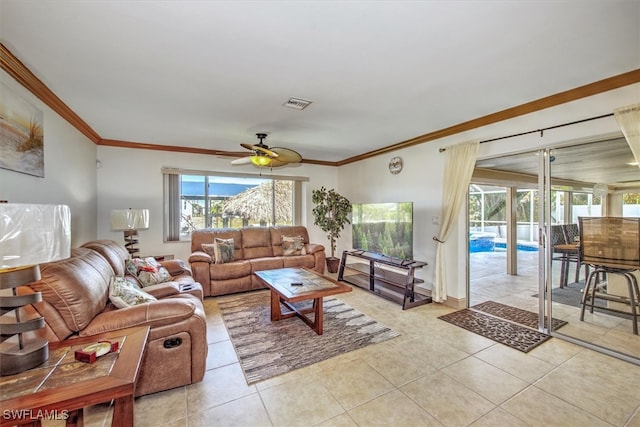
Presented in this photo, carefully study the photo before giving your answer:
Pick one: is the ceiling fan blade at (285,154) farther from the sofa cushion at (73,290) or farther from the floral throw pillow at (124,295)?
the sofa cushion at (73,290)

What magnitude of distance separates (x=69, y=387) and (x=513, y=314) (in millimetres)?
4167

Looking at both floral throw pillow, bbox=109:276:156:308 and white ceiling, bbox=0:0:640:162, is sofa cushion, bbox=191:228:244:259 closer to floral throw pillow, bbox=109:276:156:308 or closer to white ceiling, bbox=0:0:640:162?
white ceiling, bbox=0:0:640:162

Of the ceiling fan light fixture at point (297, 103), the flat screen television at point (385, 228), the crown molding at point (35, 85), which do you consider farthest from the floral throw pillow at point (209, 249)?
the ceiling fan light fixture at point (297, 103)

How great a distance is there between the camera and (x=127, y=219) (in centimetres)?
380

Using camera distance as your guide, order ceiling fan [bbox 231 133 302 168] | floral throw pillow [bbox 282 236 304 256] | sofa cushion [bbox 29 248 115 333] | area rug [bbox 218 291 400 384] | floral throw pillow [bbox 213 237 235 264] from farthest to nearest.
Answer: floral throw pillow [bbox 282 236 304 256], floral throw pillow [bbox 213 237 235 264], ceiling fan [bbox 231 133 302 168], area rug [bbox 218 291 400 384], sofa cushion [bbox 29 248 115 333]

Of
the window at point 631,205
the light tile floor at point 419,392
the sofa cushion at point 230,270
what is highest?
the window at point 631,205

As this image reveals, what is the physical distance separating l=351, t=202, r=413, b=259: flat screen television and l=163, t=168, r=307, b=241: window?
5.93ft

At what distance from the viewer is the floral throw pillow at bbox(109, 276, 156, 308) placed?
2084 millimetres

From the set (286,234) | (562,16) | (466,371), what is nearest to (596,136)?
(562,16)

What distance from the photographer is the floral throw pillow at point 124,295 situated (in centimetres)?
208

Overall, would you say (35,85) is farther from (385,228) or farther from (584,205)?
(584,205)

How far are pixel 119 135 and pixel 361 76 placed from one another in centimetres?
380

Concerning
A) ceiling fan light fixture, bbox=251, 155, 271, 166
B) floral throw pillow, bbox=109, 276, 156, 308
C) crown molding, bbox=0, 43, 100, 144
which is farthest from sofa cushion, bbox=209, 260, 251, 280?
crown molding, bbox=0, 43, 100, 144

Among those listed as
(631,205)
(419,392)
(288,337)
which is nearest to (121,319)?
(288,337)
